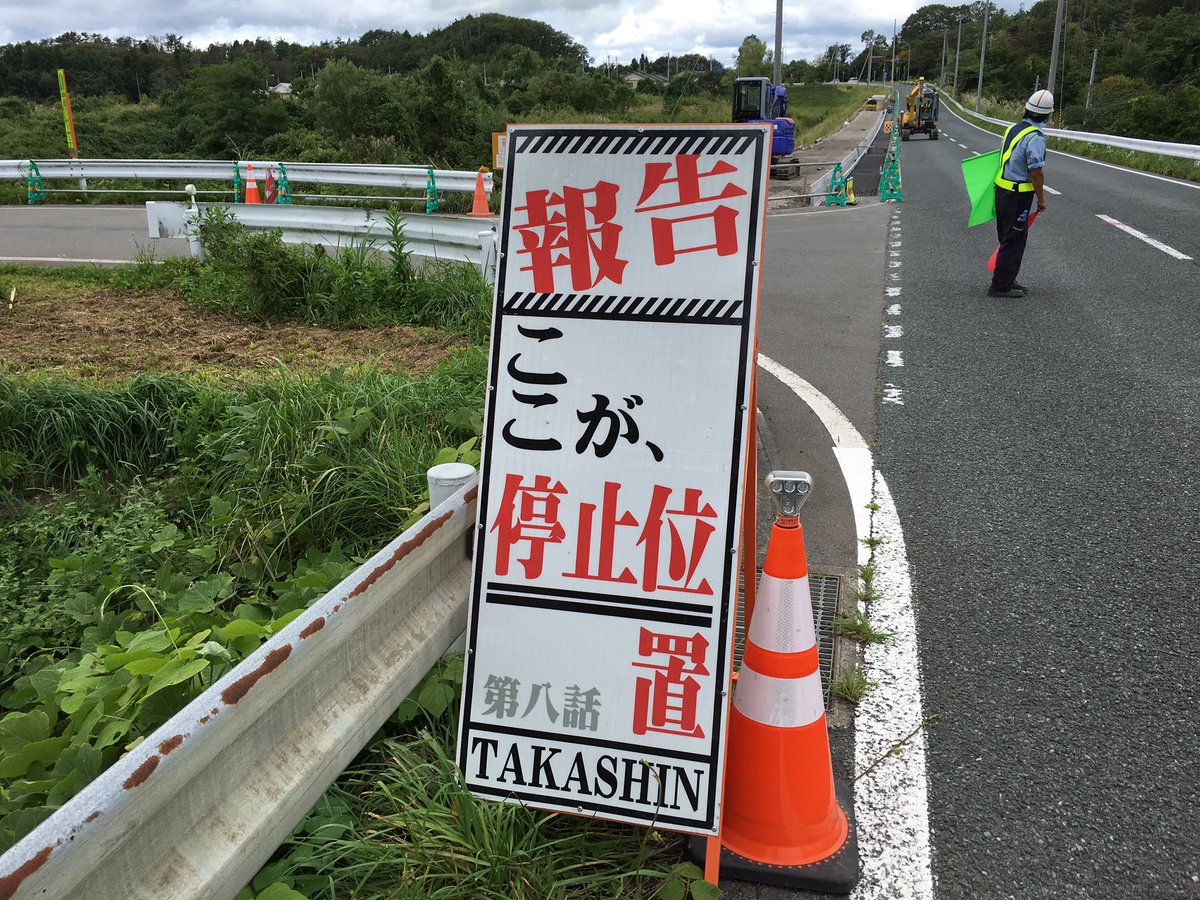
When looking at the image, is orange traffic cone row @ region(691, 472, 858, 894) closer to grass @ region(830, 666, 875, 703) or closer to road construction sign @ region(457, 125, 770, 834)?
road construction sign @ region(457, 125, 770, 834)

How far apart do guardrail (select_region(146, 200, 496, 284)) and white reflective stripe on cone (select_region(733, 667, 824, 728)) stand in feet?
16.4

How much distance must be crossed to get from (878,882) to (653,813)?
1.94 ft

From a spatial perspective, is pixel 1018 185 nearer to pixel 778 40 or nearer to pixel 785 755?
pixel 785 755

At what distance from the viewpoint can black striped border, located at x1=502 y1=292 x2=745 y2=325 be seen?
91.1 inches

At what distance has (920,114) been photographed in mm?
43719

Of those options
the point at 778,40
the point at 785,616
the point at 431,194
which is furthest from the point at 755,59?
the point at 785,616

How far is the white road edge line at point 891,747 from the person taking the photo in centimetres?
224

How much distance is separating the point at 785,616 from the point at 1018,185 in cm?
762

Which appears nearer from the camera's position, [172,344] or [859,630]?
[859,630]

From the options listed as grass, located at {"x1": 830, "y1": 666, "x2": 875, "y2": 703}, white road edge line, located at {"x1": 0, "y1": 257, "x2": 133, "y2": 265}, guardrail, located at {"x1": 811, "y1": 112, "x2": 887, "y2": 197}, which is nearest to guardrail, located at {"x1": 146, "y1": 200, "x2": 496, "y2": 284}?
white road edge line, located at {"x1": 0, "y1": 257, "x2": 133, "y2": 265}

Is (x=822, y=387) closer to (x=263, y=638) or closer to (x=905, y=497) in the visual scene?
(x=905, y=497)

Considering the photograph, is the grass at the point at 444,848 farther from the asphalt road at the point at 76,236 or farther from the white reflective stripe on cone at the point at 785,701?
the asphalt road at the point at 76,236

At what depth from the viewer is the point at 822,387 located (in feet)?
20.2

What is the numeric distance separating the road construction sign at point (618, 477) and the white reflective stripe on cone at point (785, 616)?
0.35 ft
